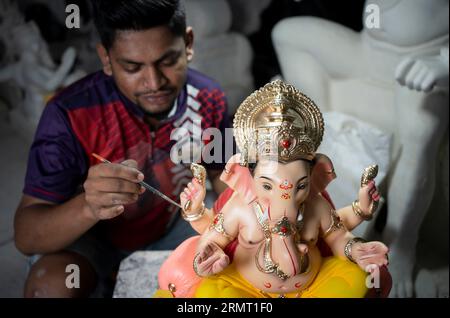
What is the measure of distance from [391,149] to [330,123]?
0.59 feet

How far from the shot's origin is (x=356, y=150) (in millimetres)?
1344

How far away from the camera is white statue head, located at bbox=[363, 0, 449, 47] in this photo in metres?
1.22

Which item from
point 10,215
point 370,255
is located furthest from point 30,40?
point 370,255

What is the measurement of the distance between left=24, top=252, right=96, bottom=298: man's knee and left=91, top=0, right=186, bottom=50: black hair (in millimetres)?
525

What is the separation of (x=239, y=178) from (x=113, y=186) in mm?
215

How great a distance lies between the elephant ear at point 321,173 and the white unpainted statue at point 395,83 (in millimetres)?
445

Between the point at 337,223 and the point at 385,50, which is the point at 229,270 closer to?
the point at 337,223

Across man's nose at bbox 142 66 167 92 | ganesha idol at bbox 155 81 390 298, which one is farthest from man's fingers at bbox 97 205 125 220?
man's nose at bbox 142 66 167 92

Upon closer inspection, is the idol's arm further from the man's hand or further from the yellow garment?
the man's hand

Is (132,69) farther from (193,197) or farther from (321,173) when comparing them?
(321,173)

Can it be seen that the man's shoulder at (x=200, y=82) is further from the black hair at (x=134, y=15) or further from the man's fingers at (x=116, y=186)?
the man's fingers at (x=116, y=186)

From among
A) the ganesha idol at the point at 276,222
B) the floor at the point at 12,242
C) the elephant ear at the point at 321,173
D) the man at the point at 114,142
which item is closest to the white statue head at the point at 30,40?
the floor at the point at 12,242

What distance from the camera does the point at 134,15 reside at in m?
0.92
